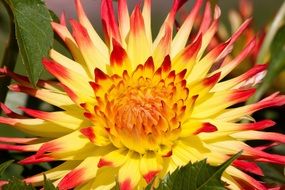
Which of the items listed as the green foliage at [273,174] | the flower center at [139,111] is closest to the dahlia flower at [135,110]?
the flower center at [139,111]

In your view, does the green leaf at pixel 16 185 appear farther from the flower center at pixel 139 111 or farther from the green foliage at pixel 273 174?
the green foliage at pixel 273 174

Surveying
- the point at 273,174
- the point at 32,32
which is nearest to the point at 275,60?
the point at 273,174

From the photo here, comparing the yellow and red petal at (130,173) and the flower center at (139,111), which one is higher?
the flower center at (139,111)

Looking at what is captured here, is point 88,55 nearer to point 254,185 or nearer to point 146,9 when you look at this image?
point 146,9

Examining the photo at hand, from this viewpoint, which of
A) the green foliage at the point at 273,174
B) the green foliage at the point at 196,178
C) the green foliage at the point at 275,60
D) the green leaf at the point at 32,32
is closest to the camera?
the green foliage at the point at 196,178

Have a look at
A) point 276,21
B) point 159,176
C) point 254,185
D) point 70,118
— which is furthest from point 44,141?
point 276,21

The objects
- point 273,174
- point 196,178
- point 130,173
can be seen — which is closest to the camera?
point 196,178

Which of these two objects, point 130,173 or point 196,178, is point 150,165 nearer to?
point 130,173
